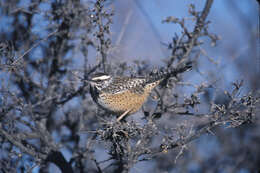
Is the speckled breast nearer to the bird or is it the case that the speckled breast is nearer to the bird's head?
the bird

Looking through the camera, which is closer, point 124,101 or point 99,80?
point 99,80

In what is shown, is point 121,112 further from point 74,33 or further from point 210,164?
point 210,164

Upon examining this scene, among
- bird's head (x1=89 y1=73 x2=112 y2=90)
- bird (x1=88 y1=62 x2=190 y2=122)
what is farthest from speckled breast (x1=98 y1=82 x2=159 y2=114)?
bird's head (x1=89 y1=73 x2=112 y2=90)

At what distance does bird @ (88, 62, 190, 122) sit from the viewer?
364 centimetres

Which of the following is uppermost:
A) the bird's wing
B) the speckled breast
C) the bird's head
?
the bird's head

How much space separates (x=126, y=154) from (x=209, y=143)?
3.41m

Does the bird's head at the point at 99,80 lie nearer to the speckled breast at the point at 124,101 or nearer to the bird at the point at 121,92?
the bird at the point at 121,92

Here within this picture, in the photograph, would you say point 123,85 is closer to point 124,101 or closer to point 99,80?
point 124,101

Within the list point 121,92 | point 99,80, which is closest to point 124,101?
point 121,92

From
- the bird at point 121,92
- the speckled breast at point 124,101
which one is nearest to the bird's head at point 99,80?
the bird at point 121,92

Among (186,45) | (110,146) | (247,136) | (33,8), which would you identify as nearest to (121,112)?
(110,146)

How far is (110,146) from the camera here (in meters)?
3.05

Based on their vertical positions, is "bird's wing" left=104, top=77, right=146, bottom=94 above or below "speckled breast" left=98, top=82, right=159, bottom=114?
above

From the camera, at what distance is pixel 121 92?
150 inches
